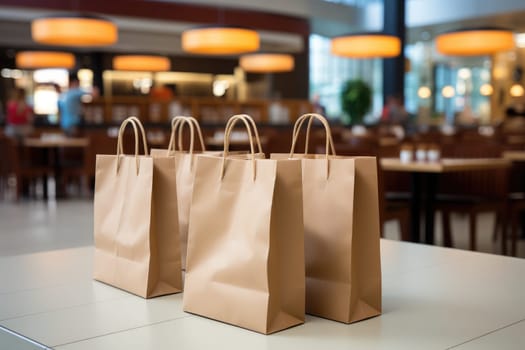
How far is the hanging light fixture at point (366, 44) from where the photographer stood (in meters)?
9.19

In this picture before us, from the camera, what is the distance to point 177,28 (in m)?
12.7

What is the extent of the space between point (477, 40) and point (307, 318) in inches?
312

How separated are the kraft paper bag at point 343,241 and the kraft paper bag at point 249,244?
2.3 inches

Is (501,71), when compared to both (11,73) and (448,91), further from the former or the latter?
(11,73)

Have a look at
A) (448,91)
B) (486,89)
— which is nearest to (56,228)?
(486,89)

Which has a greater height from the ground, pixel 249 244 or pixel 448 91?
pixel 448 91

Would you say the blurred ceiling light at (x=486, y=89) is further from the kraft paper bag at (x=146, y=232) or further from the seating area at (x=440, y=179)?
the kraft paper bag at (x=146, y=232)

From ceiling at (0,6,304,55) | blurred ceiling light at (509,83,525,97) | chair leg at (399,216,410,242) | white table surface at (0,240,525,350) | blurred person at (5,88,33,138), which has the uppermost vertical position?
ceiling at (0,6,304,55)

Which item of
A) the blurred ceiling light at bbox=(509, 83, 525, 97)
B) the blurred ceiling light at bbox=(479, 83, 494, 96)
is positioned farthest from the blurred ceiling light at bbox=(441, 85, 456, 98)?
the blurred ceiling light at bbox=(509, 83, 525, 97)

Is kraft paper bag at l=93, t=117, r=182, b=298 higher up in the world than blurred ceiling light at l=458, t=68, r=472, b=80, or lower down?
lower down

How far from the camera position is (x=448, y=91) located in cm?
2220

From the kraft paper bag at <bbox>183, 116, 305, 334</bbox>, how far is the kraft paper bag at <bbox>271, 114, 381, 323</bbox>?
0.19 ft

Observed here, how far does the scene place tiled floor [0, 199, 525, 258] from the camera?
5.20 meters

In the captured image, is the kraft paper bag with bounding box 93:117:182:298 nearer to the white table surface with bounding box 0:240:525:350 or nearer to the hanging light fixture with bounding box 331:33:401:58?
the white table surface with bounding box 0:240:525:350
